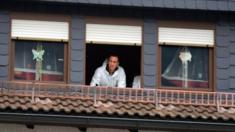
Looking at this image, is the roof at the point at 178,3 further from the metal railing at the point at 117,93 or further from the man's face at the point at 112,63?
the metal railing at the point at 117,93

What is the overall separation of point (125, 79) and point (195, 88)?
5.89ft

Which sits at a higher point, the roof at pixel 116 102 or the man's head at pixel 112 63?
the man's head at pixel 112 63

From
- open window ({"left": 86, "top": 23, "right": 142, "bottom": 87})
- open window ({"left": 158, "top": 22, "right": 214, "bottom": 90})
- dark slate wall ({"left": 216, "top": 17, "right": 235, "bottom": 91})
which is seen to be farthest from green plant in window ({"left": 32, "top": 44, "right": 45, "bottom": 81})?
dark slate wall ({"left": 216, "top": 17, "right": 235, "bottom": 91})

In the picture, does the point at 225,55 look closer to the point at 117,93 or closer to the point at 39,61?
the point at 117,93

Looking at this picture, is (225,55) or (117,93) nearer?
(117,93)

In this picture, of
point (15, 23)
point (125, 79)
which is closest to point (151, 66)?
point (125, 79)

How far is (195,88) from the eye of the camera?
2009 cm

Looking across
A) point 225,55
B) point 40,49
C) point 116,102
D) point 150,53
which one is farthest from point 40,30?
point 225,55

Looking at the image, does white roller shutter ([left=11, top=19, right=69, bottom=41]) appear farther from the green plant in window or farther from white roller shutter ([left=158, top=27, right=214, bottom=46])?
white roller shutter ([left=158, top=27, right=214, bottom=46])

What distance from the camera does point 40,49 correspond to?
19734mm

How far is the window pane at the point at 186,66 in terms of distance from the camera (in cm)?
2014

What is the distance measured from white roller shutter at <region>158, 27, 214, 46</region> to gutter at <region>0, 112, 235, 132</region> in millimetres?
3583

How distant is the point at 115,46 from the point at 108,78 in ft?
3.87

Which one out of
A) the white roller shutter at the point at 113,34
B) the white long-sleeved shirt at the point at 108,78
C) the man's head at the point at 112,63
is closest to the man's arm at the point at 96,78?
the white long-sleeved shirt at the point at 108,78
